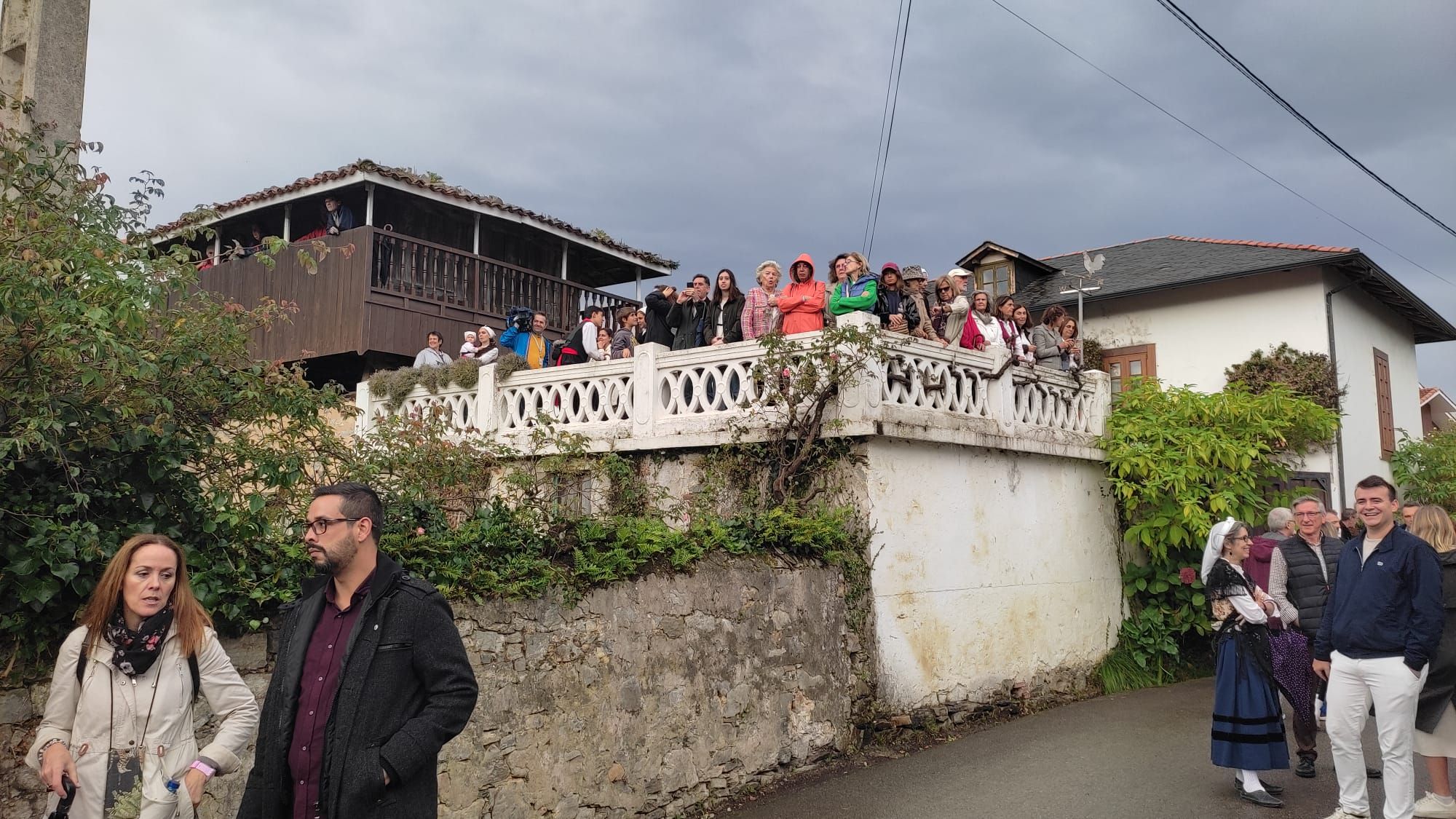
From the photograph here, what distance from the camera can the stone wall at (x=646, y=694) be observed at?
19.2ft

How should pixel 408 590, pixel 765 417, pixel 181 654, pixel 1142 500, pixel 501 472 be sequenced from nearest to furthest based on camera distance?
1. pixel 408 590
2. pixel 181 654
3. pixel 501 472
4. pixel 765 417
5. pixel 1142 500

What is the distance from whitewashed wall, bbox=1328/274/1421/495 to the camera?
16562mm

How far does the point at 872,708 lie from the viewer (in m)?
8.70

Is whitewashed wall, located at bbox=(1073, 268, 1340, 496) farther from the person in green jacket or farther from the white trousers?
the white trousers

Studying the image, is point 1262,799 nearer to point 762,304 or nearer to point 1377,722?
point 1377,722

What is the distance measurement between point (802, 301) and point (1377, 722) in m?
5.77

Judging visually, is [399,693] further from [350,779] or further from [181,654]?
[181,654]

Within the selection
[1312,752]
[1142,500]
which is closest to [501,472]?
[1312,752]

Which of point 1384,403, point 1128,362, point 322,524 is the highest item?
point 1128,362

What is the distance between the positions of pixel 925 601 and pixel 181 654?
22.4ft

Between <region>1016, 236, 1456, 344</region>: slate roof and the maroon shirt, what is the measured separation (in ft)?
52.1

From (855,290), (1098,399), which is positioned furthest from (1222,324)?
(855,290)

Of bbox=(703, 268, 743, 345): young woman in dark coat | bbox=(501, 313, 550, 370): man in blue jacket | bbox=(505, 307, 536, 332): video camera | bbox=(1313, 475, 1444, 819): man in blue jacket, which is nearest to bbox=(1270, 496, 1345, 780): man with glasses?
bbox=(1313, 475, 1444, 819): man in blue jacket

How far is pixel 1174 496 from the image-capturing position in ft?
39.8
